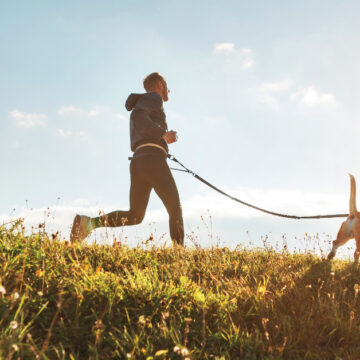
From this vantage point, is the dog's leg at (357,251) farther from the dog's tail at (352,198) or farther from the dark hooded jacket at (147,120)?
the dark hooded jacket at (147,120)

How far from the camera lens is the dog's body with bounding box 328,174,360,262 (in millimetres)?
6011

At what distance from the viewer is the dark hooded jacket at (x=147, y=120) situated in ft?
18.2

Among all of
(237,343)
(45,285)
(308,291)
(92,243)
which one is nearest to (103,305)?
(45,285)

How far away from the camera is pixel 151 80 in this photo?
20.4 feet

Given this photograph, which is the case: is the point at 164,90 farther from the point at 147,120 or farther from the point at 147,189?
the point at 147,189

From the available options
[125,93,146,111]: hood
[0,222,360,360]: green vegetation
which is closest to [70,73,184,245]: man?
[125,93,146,111]: hood

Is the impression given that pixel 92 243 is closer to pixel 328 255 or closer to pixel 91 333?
pixel 91 333

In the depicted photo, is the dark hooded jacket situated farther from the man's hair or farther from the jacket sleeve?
the man's hair

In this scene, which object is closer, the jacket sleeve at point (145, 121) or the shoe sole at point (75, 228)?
the shoe sole at point (75, 228)

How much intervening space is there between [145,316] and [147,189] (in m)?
2.97

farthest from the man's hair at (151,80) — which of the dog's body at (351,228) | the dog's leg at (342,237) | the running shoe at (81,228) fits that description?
the dog's leg at (342,237)

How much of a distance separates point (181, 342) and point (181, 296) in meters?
0.49

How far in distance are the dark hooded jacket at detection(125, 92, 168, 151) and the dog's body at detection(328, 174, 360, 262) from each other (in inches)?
127

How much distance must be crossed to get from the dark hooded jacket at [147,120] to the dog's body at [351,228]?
323 cm
